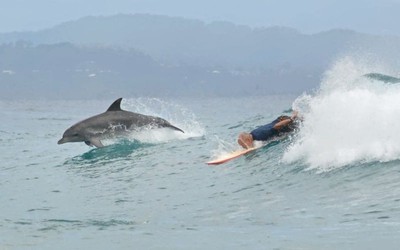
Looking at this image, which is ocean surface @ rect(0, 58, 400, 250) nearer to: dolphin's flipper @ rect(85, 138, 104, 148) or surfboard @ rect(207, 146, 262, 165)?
surfboard @ rect(207, 146, 262, 165)

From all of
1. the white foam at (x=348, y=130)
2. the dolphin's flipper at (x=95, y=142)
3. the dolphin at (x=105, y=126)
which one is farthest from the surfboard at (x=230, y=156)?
the dolphin at (x=105, y=126)

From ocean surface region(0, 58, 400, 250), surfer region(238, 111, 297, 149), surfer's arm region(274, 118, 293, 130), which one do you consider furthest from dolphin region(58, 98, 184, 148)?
surfer's arm region(274, 118, 293, 130)

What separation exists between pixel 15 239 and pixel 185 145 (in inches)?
574

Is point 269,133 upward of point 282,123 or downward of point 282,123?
downward

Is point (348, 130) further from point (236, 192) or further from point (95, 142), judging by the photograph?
point (95, 142)

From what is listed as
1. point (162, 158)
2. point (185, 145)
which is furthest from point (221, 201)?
point (185, 145)

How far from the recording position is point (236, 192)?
58.9 ft

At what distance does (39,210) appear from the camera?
17500 millimetres

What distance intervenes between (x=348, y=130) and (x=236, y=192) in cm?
360

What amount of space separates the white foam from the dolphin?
8417mm

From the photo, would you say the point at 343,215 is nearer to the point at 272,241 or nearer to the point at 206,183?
the point at 272,241

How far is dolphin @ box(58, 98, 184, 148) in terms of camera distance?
28562 mm

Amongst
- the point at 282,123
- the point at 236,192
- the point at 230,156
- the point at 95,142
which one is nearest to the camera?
the point at 236,192

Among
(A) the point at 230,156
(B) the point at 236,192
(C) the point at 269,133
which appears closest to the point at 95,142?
(A) the point at 230,156
